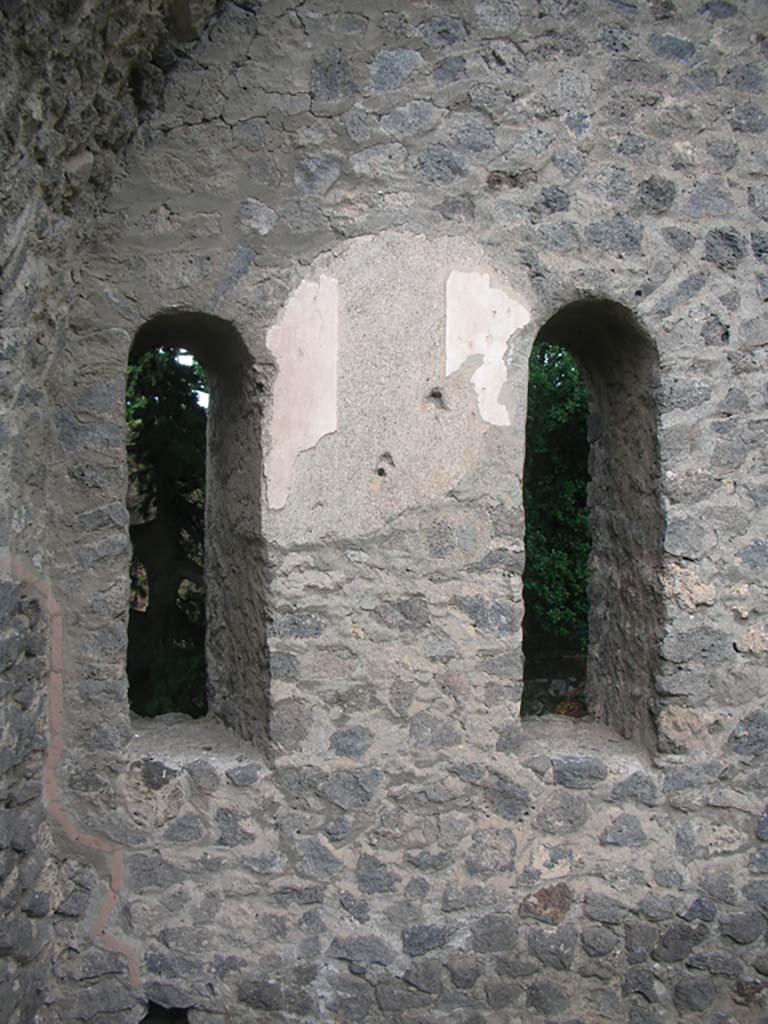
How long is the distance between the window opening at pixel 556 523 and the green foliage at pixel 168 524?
9.19ft

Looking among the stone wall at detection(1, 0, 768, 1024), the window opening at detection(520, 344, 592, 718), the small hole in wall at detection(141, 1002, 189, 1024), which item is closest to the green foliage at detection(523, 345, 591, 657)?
the window opening at detection(520, 344, 592, 718)

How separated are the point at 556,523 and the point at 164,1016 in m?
5.20

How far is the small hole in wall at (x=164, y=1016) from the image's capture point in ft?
11.1

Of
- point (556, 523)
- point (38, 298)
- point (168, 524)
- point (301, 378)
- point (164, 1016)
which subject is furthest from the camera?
point (556, 523)

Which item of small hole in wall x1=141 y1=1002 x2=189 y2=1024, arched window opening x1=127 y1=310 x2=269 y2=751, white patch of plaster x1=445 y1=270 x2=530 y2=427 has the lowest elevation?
small hole in wall x1=141 y1=1002 x2=189 y2=1024

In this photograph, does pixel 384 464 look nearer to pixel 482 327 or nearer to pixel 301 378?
pixel 301 378

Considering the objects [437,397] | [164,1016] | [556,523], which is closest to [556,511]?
[556,523]

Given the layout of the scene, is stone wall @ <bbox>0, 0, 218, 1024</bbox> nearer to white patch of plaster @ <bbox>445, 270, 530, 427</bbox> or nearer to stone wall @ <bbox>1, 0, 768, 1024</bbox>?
stone wall @ <bbox>1, 0, 768, 1024</bbox>

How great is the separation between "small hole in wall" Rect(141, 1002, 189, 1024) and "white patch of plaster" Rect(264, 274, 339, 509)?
71.9 inches

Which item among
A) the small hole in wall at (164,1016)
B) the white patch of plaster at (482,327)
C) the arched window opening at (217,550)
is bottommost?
the small hole in wall at (164,1016)

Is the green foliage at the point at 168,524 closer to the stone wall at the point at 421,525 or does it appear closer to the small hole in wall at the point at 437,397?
the stone wall at the point at 421,525

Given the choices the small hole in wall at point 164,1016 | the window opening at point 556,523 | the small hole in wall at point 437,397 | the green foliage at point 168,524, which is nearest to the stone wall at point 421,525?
the small hole in wall at point 437,397

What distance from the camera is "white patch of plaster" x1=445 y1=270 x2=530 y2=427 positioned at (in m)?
3.35

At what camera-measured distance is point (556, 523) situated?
7.81 metres
